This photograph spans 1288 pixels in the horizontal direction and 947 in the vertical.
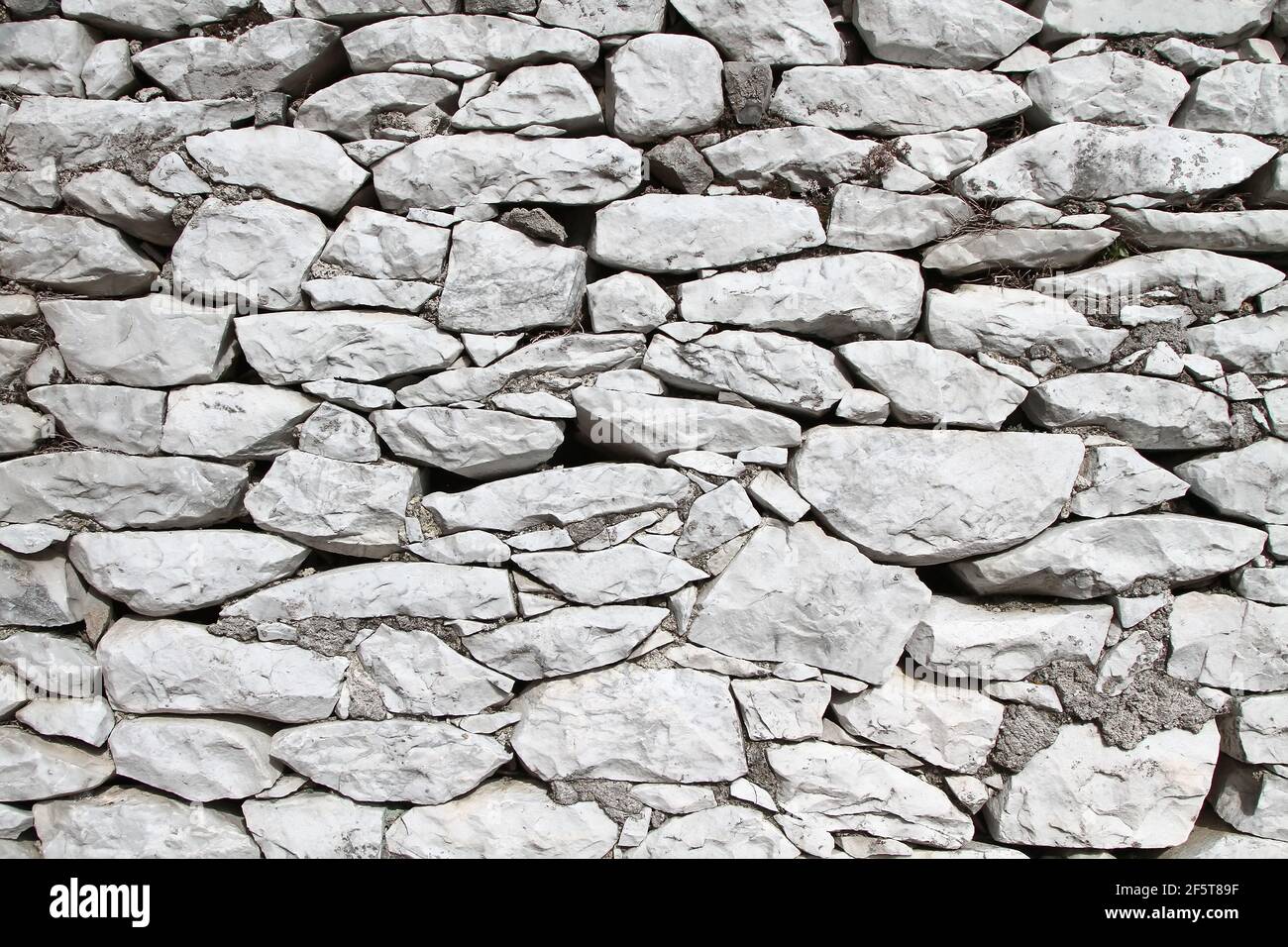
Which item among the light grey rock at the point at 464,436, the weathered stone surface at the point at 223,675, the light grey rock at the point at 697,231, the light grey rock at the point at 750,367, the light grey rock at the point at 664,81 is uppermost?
the light grey rock at the point at 664,81

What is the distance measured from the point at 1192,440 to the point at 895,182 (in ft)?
4.03

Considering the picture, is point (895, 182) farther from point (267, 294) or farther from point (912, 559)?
point (267, 294)

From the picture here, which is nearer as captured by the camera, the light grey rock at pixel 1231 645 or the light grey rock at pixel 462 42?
the light grey rock at pixel 462 42

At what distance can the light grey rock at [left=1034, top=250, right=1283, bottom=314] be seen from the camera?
2.70 m

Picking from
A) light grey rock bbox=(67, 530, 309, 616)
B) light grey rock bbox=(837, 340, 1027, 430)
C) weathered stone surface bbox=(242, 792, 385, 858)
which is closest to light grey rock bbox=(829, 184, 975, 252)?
light grey rock bbox=(837, 340, 1027, 430)

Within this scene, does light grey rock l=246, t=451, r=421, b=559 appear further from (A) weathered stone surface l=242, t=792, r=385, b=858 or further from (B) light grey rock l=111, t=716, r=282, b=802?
(A) weathered stone surface l=242, t=792, r=385, b=858

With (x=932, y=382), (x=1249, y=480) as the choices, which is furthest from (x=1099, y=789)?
(x=932, y=382)

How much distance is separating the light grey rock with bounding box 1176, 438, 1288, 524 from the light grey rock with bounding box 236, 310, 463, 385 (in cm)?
238

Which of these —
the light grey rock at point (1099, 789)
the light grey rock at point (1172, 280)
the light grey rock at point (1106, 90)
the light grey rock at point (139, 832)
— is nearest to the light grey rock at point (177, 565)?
the light grey rock at point (139, 832)

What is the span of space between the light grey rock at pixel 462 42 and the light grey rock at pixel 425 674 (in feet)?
5.75

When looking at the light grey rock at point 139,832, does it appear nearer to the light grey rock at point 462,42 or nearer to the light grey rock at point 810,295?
the light grey rock at point 810,295

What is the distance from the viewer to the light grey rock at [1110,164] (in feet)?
8.77

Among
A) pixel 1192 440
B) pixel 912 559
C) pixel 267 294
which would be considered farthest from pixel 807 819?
pixel 267 294

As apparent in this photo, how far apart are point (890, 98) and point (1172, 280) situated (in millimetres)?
1044
